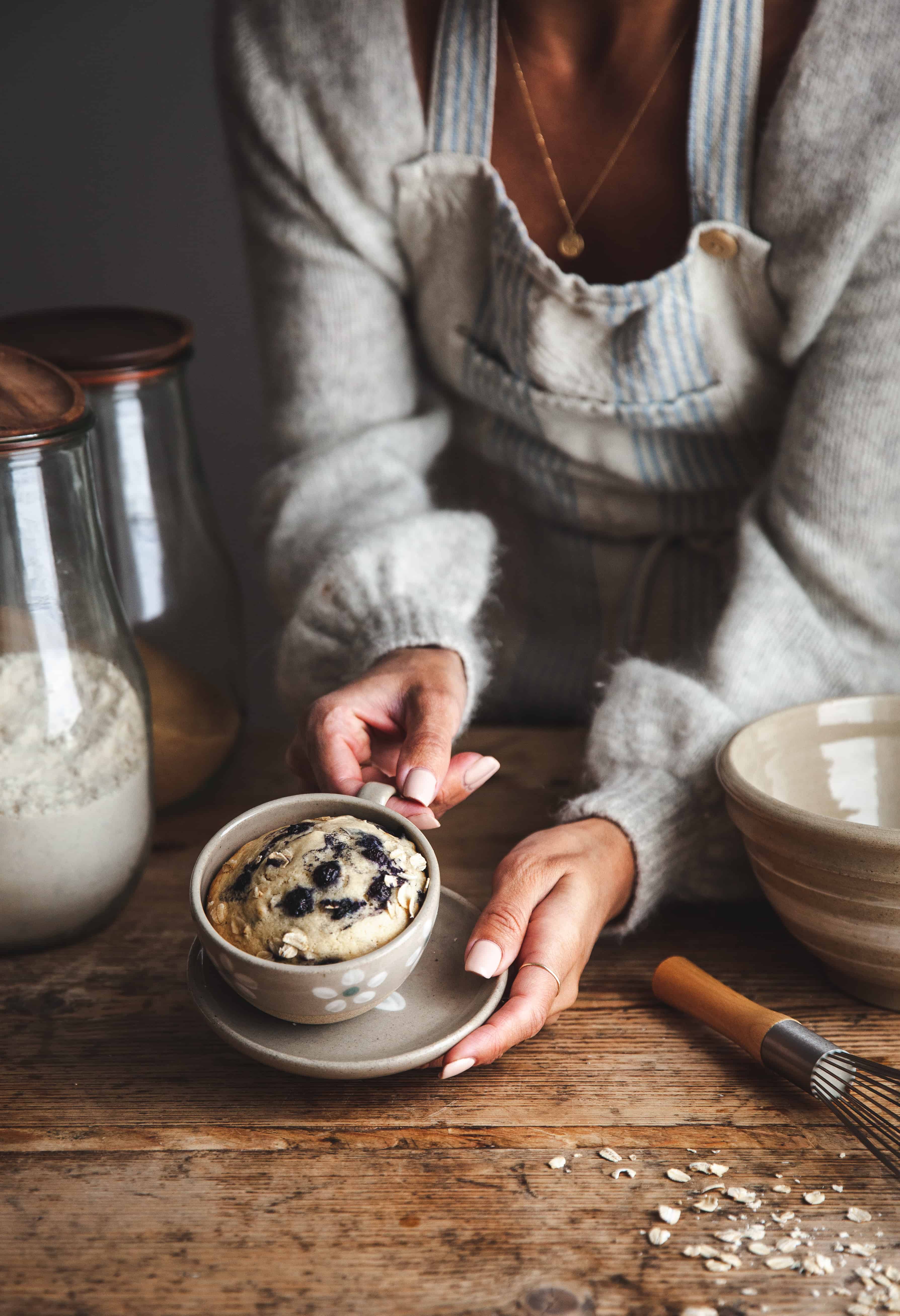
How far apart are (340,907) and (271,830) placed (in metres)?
0.09

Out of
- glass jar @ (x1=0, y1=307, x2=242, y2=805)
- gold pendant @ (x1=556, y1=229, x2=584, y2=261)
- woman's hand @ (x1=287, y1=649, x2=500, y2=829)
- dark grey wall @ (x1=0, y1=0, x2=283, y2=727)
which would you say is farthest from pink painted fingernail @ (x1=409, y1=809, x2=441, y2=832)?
dark grey wall @ (x1=0, y1=0, x2=283, y2=727)

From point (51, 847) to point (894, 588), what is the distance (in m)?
0.63

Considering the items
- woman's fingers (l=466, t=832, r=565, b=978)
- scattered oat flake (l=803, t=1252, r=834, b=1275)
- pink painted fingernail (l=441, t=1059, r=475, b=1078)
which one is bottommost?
scattered oat flake (l=803, t=1252, r=834, b=1275)

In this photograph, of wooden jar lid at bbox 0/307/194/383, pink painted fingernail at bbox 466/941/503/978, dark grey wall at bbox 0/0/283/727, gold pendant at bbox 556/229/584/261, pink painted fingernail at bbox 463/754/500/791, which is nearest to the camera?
pink painted fingernail at bbox 466/941/503/978

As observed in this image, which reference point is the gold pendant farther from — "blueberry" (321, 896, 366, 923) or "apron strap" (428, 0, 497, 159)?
"blueberry" (321, 896, 366, 923)

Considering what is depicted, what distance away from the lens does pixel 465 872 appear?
0.80 meters

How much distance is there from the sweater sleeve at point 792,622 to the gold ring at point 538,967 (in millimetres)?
125

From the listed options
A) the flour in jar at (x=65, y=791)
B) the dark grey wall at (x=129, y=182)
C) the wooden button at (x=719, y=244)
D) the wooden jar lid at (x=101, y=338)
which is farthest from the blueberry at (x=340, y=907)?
the dark grey wall at (x=129, y=182)

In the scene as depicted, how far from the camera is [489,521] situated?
0.97 meters

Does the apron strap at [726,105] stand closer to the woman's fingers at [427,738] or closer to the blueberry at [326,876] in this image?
the woman's fingers at [427,738]

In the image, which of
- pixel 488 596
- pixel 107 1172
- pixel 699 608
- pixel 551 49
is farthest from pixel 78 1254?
pixel 551 49

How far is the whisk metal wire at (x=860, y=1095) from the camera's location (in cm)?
55

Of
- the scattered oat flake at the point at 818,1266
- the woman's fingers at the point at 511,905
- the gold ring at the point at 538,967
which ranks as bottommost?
the scattered oat flake at the point at 818,1266

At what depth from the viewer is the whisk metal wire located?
1.82ft
